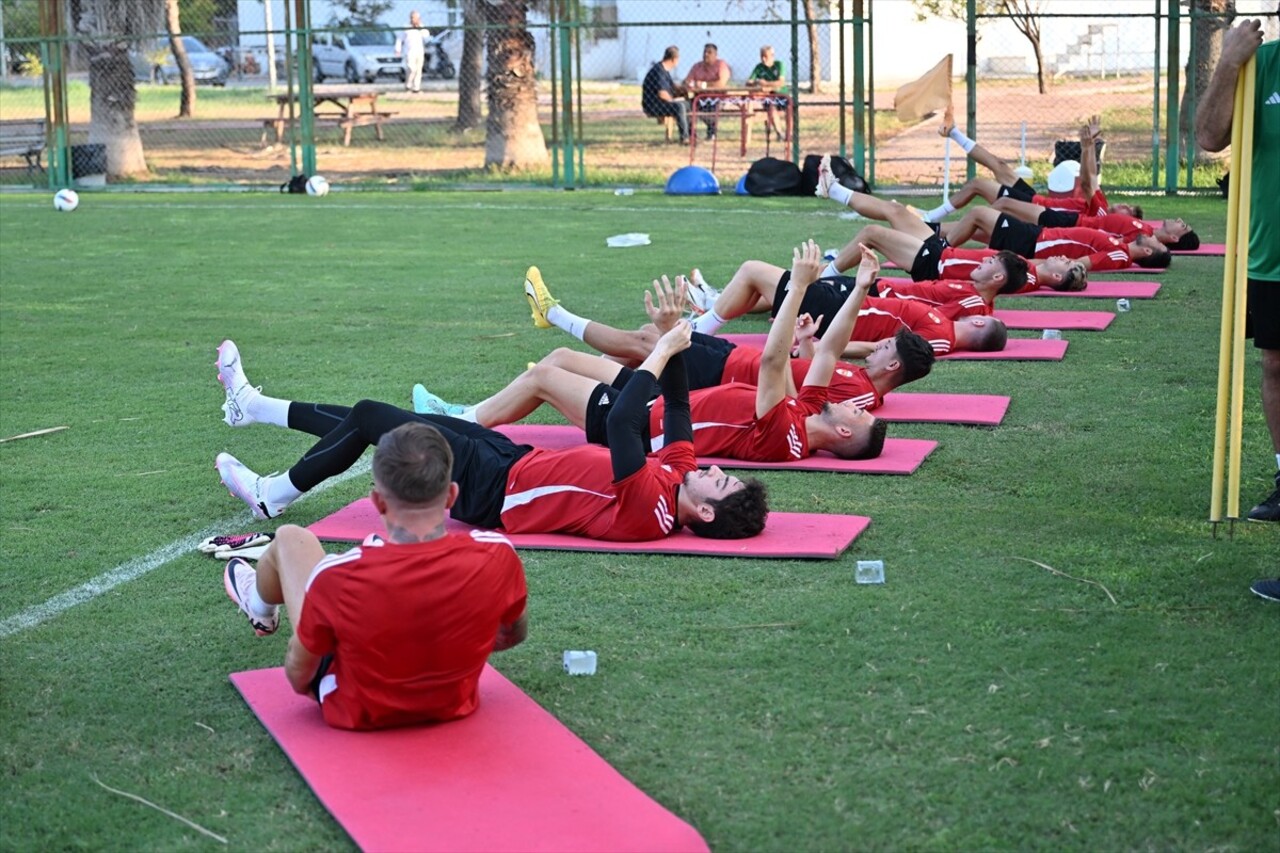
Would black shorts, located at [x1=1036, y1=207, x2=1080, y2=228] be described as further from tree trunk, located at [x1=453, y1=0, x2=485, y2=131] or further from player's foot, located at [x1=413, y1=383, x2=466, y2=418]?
tree trunk, located at [x1=453, y1=0, x2=485, y2=131]

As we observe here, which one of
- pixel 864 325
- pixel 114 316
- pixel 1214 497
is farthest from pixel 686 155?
pixel 1214 497

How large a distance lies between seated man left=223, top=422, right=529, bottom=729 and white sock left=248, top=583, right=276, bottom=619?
43 cm

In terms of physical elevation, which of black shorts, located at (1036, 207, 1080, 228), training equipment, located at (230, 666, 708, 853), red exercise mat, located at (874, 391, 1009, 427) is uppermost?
black shorts, located at (1036, 207, 1080, 228)

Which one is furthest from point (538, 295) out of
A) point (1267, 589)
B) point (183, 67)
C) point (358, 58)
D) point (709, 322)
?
point (358, 58)

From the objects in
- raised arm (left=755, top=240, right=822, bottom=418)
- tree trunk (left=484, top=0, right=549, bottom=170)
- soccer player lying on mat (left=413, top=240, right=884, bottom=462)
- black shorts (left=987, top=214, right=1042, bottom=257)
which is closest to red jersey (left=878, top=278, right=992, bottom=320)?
black shorts (left=987, top=214, right=1042, bottom=257)

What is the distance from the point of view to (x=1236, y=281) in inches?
207

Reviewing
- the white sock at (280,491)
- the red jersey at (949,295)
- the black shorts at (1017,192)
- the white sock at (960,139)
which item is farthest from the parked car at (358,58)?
the white sock at (280,491)

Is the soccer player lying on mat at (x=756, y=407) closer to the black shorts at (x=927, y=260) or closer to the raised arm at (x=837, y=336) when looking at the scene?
the raised arm at (x=837, y=336)

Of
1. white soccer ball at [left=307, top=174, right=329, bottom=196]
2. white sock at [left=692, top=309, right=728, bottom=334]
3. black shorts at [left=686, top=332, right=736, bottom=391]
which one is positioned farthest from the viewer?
white soccer ball at [left=307, top=174, right=329, bottom=196]

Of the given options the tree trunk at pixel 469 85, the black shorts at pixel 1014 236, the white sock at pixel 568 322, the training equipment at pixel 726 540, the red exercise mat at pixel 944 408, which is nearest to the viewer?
the training equipment at pixel 726 540

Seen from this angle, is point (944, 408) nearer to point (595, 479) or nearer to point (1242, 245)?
point (1242, 245)

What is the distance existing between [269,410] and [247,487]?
1.60 ft

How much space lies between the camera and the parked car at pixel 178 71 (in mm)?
37000

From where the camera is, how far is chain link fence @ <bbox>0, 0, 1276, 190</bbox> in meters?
18.7
